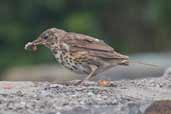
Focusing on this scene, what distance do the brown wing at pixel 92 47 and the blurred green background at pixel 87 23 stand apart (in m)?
5.18

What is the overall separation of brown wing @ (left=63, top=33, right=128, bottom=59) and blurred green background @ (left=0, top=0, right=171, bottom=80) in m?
5.18

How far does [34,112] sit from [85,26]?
716 centimetres

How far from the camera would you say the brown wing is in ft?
26.5

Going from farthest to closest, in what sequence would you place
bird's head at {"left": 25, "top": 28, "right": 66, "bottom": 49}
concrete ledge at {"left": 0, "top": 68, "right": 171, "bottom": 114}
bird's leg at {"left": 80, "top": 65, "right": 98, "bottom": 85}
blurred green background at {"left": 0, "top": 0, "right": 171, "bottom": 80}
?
1. blurred green background at {"left": 0, "top": 0, "right": 171, "bottom": 80}
2. bird's head at {"left": 25, "top": 28, "right": 66, "bottom": 49}
3. bird's leg at {"left": 80, "top": 65, "right": 98, "bottom": 85}
4. concrete ledge at {"left": 0, "top": 68, "right": 171, "bottom": 114}

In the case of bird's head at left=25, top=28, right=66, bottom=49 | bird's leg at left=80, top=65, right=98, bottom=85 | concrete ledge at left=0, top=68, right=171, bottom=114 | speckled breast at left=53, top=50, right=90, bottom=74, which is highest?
bird's head at left=25, top=28, right=66, bottom=49

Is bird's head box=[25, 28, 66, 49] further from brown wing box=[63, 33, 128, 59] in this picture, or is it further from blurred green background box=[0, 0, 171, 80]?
blurred green background box=[0, 0, 171, 80]

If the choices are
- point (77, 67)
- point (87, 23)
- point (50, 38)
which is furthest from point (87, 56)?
point (87, 23)

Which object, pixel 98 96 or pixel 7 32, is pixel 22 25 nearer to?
pixel 7 32

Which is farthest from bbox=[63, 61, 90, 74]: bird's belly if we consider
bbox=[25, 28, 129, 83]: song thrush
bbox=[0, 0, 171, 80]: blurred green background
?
bbox=[0, 0, 171, 80]: blurred green background

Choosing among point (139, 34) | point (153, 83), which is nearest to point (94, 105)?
point (153, 83)

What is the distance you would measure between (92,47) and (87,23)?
575 centimetres

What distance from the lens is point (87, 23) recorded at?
13.8 m

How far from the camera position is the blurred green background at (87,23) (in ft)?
45.1

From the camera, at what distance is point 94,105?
6820mm
